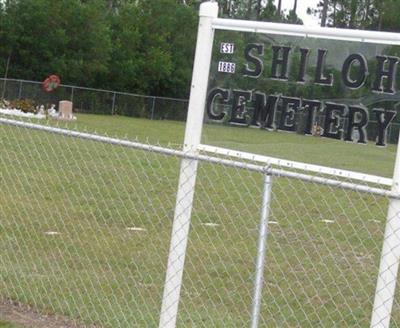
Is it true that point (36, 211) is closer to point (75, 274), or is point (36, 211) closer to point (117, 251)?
point (117, 251)

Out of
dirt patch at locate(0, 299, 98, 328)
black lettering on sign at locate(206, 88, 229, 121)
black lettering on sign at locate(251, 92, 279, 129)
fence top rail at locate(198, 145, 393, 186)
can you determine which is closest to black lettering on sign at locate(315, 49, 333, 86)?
black lettering on sign at locate(251, 92, 279, 129)

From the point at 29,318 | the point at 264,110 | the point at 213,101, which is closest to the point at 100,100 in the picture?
the point at 29,318

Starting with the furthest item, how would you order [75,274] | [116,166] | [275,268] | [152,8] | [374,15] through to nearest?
1. [374,15]
2. [152,8]
3. [116,166]
4. [275,268]
5. [75,274]

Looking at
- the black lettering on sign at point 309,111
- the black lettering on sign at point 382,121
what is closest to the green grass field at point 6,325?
the black lettering on sign at point 309,111

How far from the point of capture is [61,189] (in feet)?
39.7

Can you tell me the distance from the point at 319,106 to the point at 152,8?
5197 cm

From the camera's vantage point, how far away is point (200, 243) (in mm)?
9320

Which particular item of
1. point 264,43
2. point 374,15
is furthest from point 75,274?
point 374,15

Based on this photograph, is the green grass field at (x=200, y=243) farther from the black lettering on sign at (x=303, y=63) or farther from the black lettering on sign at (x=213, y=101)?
the black lettering on sign at (x=303, y=63)

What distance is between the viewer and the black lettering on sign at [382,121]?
15.9ft

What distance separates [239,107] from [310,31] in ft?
2.08

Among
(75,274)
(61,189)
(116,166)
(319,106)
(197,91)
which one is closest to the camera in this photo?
(319,106)

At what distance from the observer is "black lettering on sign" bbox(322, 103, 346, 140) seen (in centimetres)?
498

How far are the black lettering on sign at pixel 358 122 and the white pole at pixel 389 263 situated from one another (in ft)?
0.79
